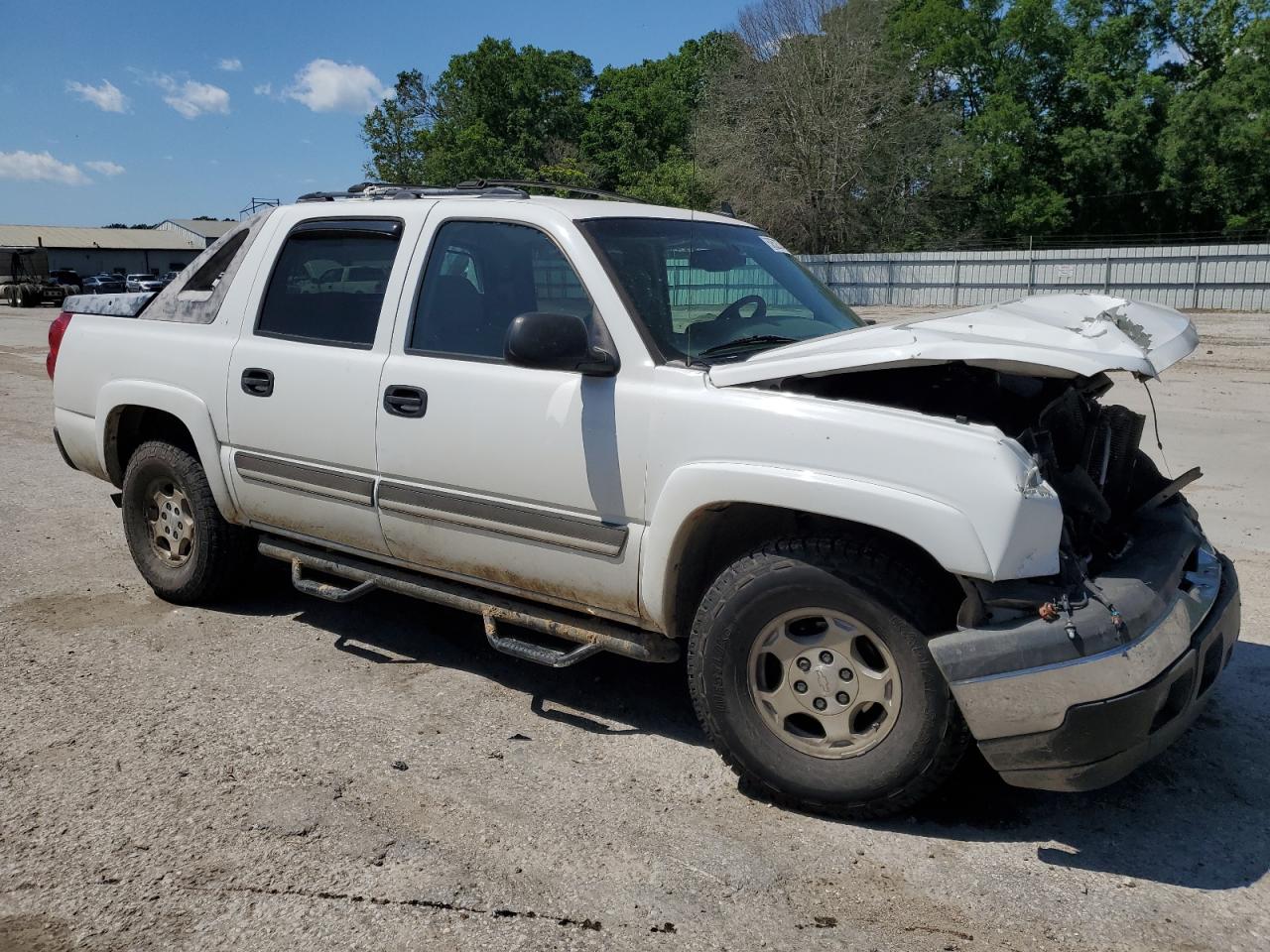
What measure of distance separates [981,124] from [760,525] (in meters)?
47.8

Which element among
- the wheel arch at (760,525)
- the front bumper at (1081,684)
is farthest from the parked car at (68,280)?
the front bumper at (1081,684)

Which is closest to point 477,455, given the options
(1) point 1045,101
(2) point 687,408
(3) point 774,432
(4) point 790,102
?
(2) point 687,408

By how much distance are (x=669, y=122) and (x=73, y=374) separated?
60.9m

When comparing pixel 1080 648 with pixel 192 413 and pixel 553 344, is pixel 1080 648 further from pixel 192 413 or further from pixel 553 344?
pixel 192 413

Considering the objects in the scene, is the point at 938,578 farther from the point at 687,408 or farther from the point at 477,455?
the point at 477,455

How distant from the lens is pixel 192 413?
502 cm

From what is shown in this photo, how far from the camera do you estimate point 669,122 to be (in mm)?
63062

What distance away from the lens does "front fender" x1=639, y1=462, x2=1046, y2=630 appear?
301 cm

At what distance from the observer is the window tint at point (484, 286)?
13.3 feet

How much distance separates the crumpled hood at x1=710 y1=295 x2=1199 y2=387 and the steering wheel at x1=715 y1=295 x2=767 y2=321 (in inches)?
14.3

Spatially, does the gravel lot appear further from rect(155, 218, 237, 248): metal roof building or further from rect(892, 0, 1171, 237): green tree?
rect(155, 218, 237, 248): metal roof building

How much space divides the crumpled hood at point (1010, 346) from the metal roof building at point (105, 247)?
84.9m

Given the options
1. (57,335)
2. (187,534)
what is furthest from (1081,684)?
(57,335)

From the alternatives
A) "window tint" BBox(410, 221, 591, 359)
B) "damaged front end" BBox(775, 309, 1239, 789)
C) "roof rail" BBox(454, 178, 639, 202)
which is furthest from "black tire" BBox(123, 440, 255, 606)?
"damaged front end" BBox(775, 309, 1239, 789)
